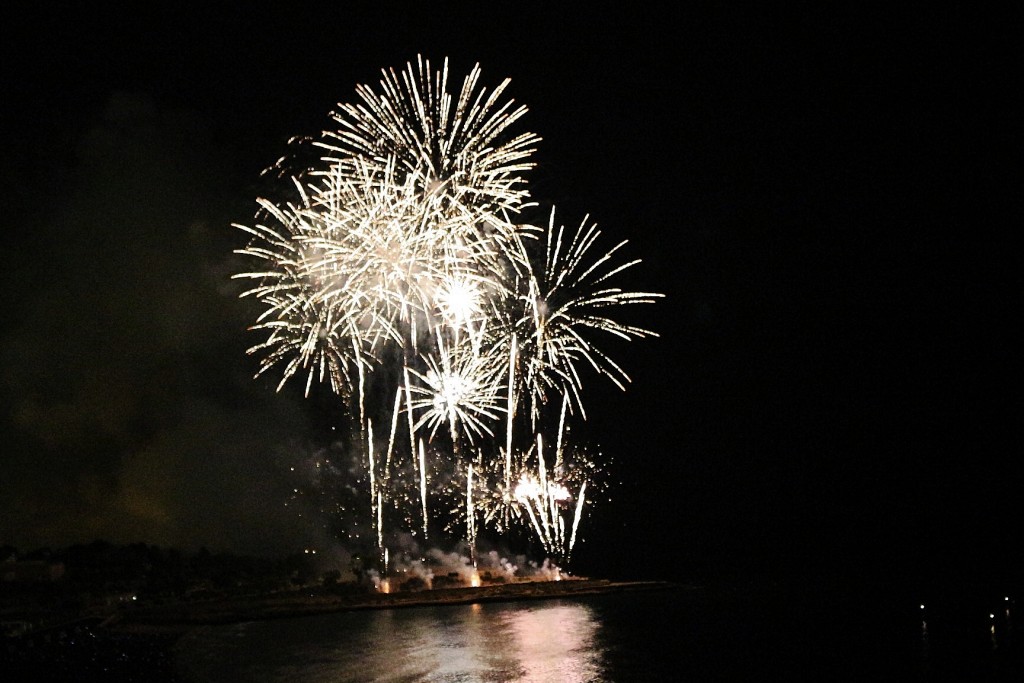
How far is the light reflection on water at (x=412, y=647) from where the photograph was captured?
1675 centimetres

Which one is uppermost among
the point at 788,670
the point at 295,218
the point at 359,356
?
the point at 295,218

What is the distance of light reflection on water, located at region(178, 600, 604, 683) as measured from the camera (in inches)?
659

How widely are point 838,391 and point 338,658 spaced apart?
4743 cm

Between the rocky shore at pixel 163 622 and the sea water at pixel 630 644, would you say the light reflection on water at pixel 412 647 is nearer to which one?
the sea water at pixel 630 644

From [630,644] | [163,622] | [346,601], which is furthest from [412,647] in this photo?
[346,601]

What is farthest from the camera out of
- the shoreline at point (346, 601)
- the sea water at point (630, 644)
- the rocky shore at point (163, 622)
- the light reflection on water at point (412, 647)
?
the shoreline at point (346, 601)

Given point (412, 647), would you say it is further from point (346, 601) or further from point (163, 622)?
point (346, 601)

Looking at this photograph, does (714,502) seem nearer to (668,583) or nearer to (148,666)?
(668,583)

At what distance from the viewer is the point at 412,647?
66.9 feet

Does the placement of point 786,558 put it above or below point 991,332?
below

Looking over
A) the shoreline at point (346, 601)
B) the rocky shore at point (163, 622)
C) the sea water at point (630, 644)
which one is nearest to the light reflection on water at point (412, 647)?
the sea water at point (630, 644)

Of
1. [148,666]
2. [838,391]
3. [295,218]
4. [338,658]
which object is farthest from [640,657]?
[838,391]

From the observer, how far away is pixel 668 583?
1307 inches

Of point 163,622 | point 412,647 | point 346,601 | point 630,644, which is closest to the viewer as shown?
point 630,644
